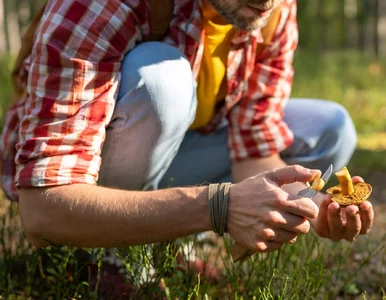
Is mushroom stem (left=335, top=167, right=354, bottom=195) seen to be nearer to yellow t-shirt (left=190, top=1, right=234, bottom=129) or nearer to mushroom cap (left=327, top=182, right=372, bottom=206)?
mushroom cap (left=327, top=182, right=372, bottom=206)

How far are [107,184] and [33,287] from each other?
398 millimetres

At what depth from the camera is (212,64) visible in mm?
2201

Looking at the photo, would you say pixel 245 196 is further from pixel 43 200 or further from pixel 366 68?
pixel 366 68

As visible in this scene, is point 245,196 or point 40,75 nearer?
point 245,196

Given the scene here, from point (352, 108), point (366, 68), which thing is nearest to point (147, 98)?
point (352, 108)

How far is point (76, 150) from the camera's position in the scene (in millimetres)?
1757

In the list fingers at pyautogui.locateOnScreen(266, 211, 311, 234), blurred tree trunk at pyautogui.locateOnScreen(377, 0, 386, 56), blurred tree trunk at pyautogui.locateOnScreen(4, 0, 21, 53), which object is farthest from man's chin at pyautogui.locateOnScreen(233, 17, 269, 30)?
blurred tree trunk at pyautogui.locateOnScreen(377, 0, 386, 56)

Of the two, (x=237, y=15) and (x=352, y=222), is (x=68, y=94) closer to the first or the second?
(x=237, y=15)

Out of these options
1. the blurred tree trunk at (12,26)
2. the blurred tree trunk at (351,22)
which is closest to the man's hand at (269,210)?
the blurred tree trunk at (12,26)

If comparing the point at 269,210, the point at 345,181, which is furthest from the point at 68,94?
the point at 345,181

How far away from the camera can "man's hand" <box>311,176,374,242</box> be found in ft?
5.58

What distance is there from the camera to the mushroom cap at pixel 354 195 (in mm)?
1695

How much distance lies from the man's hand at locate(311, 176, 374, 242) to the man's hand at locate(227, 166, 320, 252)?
155 mm

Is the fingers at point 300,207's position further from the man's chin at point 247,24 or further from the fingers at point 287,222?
the man's chin at point 247,24
